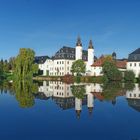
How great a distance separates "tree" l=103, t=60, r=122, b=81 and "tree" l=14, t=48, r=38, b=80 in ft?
45.2

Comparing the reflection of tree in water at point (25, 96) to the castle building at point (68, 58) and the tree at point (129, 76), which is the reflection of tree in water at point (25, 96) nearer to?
the tree at point (129, 76)

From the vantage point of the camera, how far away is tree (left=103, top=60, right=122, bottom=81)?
5966cm

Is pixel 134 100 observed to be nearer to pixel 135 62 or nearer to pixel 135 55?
pixel 135 62

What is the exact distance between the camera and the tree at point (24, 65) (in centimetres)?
5862

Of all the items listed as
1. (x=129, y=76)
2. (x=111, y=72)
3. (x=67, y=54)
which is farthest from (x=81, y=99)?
(x=67, y=54)

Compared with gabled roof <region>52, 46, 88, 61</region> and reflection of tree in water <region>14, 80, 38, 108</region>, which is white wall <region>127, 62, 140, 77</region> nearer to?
gabled roof <region>52, 46, 88, 61</region>

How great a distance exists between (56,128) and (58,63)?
76.3 m

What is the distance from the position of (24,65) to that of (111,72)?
16.5m

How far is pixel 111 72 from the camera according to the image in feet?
196

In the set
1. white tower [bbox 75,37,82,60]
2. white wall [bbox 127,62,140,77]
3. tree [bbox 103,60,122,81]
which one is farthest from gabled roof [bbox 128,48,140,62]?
white tower [bbox 75,37,82,60]

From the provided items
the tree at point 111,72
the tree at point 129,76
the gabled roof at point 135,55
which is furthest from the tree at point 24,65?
the gabled roof at point 135,55

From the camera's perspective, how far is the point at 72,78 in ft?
223

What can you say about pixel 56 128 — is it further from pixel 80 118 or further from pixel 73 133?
pixel 80 118

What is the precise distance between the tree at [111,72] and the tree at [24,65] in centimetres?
1377
